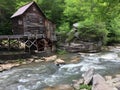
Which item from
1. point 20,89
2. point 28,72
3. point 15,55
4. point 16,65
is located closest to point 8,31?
point 15,55

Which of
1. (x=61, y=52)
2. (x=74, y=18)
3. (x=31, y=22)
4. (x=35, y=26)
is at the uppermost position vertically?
(x=74, y=18)

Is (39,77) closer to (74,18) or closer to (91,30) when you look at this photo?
(91,30)

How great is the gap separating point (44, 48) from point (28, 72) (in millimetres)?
10939

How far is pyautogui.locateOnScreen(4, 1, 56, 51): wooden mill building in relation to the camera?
28.2 meters

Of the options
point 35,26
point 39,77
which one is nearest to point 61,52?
point 35,26

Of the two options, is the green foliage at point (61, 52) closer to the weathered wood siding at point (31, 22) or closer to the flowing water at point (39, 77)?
the weathered wood siding at point (31, 22)

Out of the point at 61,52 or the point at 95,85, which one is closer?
the point at 95,85

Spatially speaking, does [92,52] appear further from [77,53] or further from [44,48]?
[44,48]

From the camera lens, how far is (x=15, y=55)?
78.3 ft

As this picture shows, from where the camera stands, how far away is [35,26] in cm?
2931

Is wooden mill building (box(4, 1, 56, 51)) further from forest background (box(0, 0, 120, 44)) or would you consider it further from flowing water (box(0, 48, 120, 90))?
flowing water (box(0, 48, 120, 90))

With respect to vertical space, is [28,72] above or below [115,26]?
below

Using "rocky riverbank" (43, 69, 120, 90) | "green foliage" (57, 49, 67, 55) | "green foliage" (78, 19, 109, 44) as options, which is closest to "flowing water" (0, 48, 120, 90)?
"rocky riverbank" (43, 69, 120, 90)

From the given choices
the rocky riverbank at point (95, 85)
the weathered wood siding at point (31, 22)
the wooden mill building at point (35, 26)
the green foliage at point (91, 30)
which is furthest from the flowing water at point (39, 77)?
the green foliage at point (91, 30)
